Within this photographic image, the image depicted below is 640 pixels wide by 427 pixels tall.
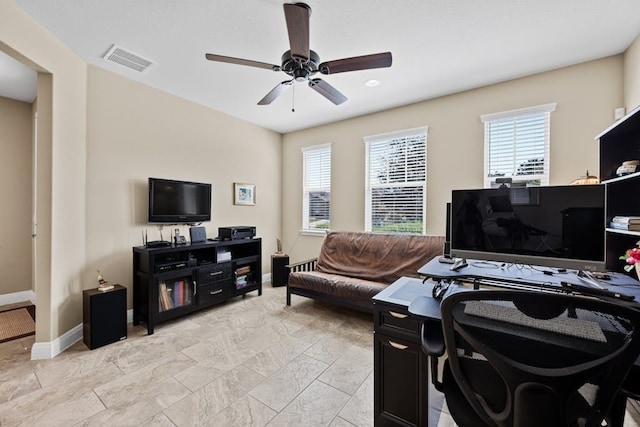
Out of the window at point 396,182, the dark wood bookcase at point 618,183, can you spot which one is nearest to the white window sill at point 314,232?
the window at point 396,182

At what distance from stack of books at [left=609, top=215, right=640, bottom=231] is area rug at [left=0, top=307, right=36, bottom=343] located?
532cm

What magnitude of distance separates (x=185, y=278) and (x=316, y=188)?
Answer: 2.61 metres

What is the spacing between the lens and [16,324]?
3.00 m

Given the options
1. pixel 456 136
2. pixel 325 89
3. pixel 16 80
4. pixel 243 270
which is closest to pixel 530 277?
pixel 325 89

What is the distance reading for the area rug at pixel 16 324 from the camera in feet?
9.04

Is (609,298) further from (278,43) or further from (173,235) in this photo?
(173,235)

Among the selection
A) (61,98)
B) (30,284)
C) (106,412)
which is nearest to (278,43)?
(61,98)

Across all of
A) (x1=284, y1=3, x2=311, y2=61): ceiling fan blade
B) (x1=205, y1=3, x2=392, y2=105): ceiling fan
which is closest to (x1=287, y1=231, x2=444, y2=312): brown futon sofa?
(x1=205, y1=3, x2=392, y2=105): ceiling fan

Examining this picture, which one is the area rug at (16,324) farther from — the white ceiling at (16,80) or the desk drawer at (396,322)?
the desk drawer at (396,322)

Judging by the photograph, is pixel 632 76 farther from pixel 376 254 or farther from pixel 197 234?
pixel 197 234

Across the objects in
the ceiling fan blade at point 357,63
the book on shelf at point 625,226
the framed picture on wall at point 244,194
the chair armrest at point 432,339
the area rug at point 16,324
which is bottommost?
the area rug at point 16,324

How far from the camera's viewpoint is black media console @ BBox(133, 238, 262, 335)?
114 inches

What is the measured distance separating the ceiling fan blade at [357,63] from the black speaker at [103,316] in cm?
296

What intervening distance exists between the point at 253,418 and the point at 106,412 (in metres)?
0.98
